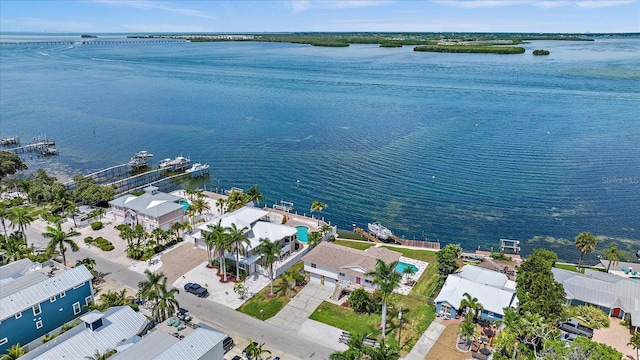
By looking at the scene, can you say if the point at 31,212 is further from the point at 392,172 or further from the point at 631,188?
the point at 631,188

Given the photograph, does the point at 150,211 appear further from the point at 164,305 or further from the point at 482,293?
the point at 482,293

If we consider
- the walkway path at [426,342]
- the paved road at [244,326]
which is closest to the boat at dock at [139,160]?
the paved road at [244,326]

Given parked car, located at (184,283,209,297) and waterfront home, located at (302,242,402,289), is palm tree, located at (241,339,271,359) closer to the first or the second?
parked car, located at (184,283,209,297)

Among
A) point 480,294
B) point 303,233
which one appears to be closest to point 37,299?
point 303,233

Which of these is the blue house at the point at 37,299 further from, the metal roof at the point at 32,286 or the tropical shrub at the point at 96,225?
the tropical shrub at the point at 96,225

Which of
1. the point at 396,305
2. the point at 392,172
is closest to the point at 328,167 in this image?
the point at 392,172

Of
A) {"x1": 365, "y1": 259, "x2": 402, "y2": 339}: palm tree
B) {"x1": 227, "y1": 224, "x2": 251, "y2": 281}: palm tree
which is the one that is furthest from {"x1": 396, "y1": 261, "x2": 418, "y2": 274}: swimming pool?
{"x1": 227, "y1": 224, "x2": 251, "y2": 281}: palm tree
